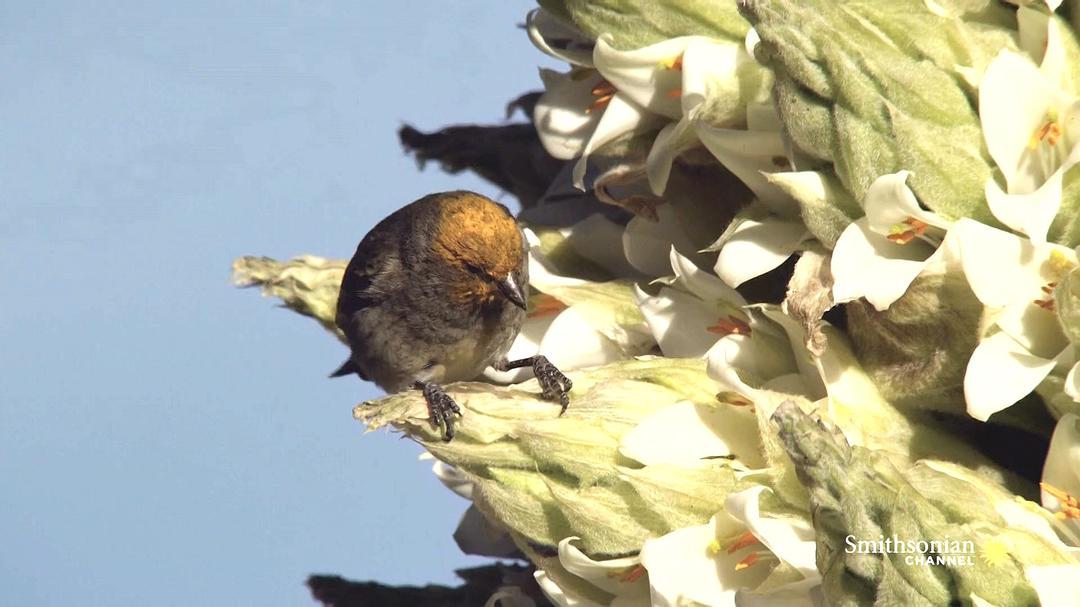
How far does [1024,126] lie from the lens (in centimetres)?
88

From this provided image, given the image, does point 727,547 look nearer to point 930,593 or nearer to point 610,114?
point 930,593

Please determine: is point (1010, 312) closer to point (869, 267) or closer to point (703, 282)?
point (869, 267)

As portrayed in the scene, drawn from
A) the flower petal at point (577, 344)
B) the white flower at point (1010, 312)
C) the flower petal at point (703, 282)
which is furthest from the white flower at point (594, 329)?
the white flower at point (1010, 312)

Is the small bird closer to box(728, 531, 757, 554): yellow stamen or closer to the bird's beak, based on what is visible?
the bird's beak

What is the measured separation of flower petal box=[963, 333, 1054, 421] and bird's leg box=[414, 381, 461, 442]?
1.10 feet

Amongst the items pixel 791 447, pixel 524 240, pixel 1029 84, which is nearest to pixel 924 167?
pixel 1029 84

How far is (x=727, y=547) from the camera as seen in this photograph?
90 centimetres

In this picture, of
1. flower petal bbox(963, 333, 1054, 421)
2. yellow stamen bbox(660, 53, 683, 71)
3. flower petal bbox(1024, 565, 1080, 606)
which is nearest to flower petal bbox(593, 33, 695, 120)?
yellow stamen bbox(660, 53, 683, 71)

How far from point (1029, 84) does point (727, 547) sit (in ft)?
1.10

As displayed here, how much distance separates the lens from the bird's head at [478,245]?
139 cm

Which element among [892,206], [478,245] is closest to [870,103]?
[892,206]

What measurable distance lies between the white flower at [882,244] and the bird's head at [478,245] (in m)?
0.51

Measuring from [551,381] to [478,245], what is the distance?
418 mm

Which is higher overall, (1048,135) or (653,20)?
(653,20)
